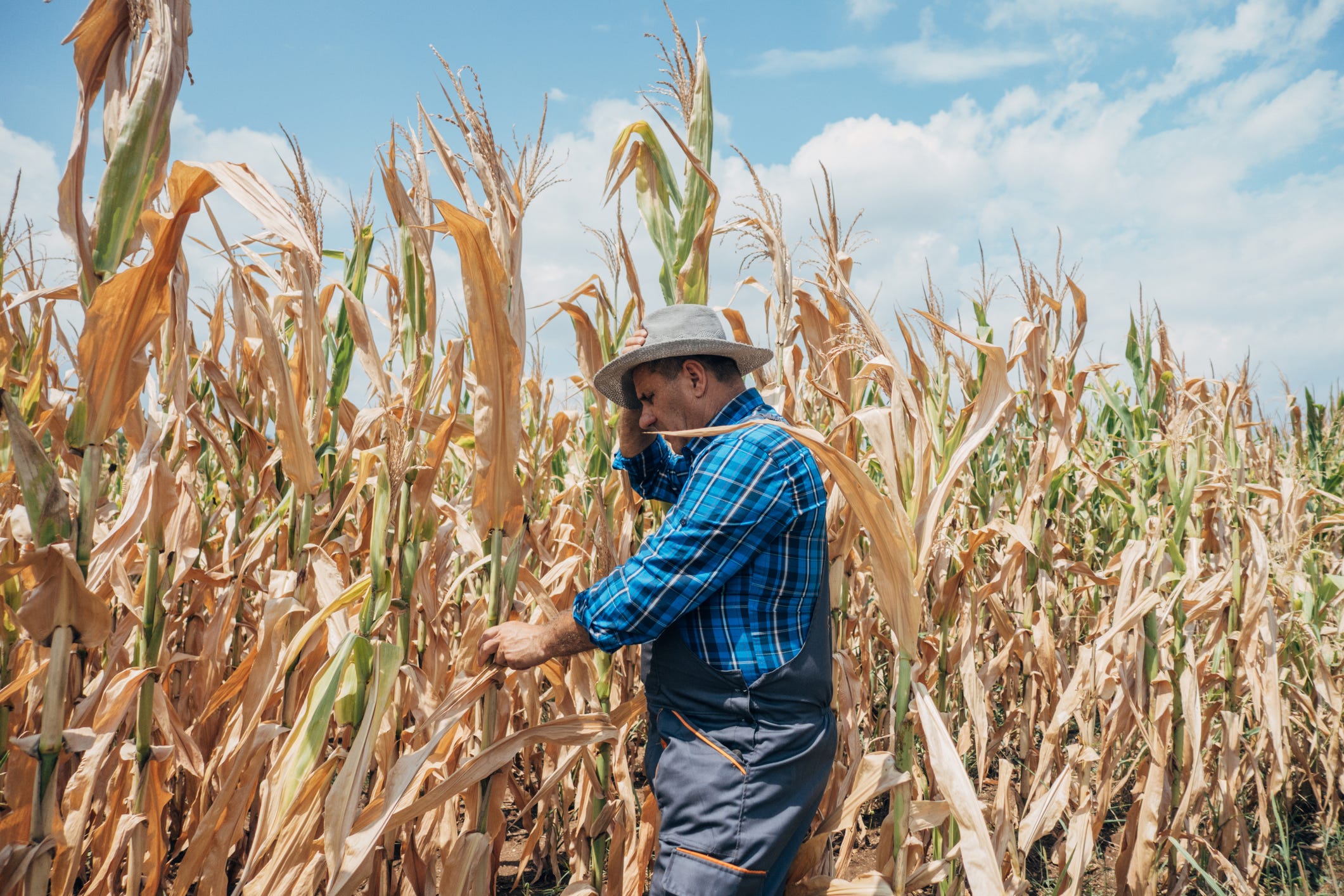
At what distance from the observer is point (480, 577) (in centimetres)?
312

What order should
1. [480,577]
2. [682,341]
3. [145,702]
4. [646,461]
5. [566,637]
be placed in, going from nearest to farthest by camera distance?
[566,637] → [145,702] → [682,341] → [646,461] → [480,577]

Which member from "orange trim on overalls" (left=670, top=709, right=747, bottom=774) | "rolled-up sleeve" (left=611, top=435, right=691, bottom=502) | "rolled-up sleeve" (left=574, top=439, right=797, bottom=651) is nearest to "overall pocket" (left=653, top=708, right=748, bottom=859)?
"orange trim on overalls" (left=670, top=709, right=747, bottom=774)

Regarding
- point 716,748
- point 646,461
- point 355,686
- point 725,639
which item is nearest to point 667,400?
point 646,461

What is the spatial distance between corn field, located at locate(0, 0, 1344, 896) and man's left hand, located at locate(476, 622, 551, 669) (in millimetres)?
121

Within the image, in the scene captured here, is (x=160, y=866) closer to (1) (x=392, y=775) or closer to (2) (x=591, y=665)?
(1) (x=392, y=775)

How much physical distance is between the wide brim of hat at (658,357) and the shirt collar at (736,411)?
119mm

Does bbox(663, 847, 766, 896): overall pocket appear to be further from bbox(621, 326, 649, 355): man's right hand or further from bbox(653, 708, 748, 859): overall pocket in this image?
bbox(621, 326, 649, 355): man's right hand

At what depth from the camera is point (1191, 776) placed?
2.63 m

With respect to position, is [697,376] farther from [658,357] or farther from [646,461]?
[646,461]

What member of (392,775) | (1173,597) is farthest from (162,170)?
(1173,597)

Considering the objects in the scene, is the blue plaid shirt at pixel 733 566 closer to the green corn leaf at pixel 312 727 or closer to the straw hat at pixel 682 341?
the straw hat at pixel 682 341

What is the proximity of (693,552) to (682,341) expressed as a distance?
569mm

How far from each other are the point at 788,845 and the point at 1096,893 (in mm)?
1793

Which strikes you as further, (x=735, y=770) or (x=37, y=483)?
(x=735, y=770)
